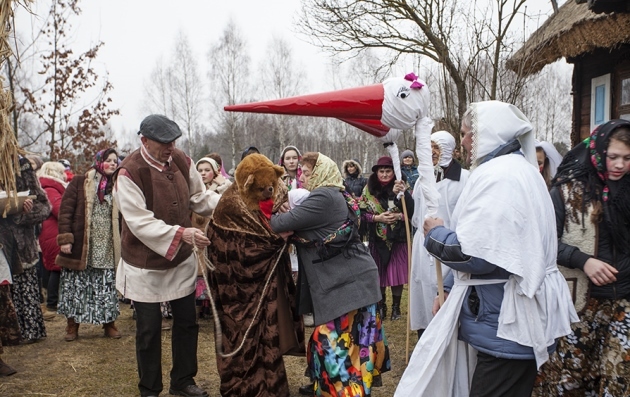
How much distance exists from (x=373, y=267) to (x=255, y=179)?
102 centimetres

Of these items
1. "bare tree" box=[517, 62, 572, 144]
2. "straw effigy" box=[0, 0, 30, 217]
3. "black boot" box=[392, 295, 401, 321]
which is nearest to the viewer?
"straw effigy" box=[0, 0, 30, 217]

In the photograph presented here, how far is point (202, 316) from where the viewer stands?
6961 millimetres

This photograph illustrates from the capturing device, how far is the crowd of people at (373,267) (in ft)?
8.28

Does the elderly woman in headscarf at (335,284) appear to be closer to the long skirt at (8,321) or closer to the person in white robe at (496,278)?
the person in white robe at (496,278)

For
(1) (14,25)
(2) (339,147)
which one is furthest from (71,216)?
(2) (339,147)

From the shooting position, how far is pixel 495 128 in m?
2.65

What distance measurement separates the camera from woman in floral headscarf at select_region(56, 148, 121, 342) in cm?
585

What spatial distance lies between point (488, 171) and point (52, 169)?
6.86 meters

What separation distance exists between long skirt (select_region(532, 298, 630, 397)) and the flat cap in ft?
9.60

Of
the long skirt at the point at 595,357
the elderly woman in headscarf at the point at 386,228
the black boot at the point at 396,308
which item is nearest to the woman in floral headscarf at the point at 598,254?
the long skirt at the point at 595,357

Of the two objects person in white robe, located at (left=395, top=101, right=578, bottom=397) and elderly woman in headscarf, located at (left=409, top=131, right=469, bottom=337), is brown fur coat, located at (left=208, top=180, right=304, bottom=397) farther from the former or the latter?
person in white robe, located at (left=395, top=101, right=578, bottom=397)

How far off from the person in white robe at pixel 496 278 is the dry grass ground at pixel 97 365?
1820 millimetres

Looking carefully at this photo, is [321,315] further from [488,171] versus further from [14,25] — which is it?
[14,25]

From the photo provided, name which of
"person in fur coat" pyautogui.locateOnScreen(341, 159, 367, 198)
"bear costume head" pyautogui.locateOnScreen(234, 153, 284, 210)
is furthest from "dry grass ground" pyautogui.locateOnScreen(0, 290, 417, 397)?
"person in fur coat" pyautogui.locateOnScreen(341, 159, 367, 198)
